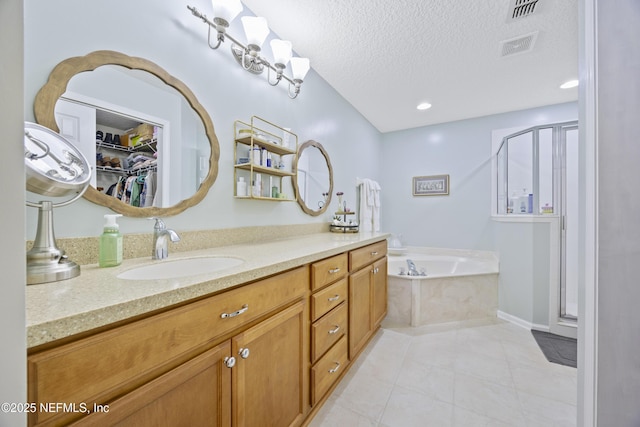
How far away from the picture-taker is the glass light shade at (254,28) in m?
1.40

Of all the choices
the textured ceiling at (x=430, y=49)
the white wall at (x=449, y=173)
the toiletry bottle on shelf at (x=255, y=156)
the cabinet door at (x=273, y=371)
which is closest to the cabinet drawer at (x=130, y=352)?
the cabinet door at (x=273, y=371)

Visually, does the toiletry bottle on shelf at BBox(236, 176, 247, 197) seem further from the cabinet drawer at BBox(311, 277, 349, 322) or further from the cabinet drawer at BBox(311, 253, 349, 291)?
the cabinet drawer at BBox(311, 277, 349, 322)

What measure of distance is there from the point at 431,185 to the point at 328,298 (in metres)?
3.00

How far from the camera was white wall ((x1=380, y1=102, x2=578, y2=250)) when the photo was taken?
3336mm

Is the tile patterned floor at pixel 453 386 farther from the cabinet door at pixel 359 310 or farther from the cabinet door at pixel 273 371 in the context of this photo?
the cabinet door at pixel 273 371

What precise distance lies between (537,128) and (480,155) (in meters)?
0.84

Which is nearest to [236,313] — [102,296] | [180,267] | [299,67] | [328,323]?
[102,296]

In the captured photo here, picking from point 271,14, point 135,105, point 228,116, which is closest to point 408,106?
point 271,14

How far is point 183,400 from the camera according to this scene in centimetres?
66

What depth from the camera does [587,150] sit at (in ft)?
2.40

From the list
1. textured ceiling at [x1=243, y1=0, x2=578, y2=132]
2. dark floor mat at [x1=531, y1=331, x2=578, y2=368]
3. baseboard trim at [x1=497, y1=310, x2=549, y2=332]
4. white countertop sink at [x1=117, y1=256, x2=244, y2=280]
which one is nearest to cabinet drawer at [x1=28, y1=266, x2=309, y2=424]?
white countertop sink at [x1=117, y1=256, x2=244, y2=280]

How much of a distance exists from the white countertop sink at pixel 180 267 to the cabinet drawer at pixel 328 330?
544 mm

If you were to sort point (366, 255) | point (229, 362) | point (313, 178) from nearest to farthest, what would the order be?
point (229, 362)
point (366, 255)
point (313, 178)

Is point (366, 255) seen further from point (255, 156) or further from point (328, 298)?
point (255, 156)
